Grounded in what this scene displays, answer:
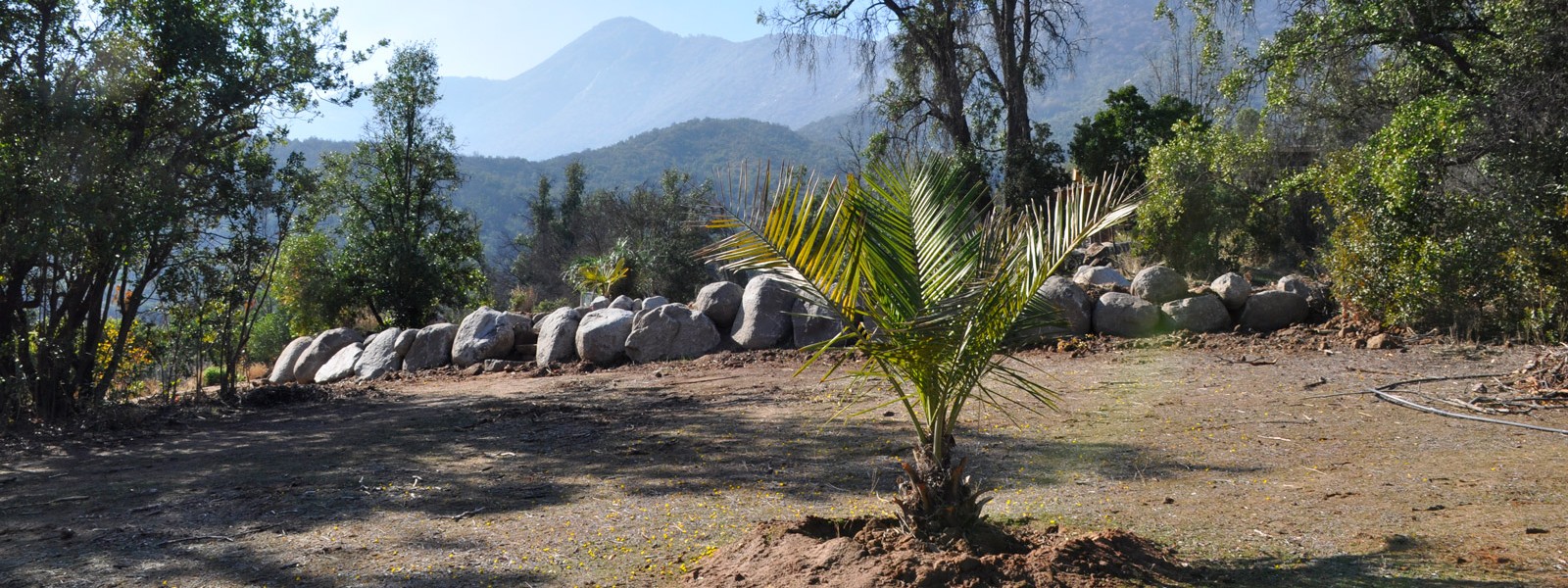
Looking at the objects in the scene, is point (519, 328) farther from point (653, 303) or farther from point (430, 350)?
point (653, 303)

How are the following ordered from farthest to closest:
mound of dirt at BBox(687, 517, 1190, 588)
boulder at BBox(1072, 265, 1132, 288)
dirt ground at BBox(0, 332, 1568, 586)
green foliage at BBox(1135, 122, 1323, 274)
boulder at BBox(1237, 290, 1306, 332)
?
green foliage at BBox(1135, 122, 1323, 274)
boulder at BBox(1072, 265, 1132, 288)
boulder at BBox(1237, 290, 1306, 332)
dirt ground at BBox(0, 332, 1568, 586)
mound of dirt at BBox(687, 517, 1190, 588)

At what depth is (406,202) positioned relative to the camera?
18.0 meters

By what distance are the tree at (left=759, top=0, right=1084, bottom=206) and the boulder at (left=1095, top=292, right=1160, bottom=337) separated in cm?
611

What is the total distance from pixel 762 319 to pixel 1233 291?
5.11 metres

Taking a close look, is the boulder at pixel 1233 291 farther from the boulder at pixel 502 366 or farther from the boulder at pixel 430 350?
the boulder at pixel 430 350

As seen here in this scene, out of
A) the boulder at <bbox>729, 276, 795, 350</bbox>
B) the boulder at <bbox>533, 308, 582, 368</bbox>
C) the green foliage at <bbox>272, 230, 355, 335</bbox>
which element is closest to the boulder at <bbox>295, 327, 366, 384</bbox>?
the green foliage at <bbox>272, 230, 355, 335</bbox>

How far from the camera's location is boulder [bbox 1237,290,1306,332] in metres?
9.48

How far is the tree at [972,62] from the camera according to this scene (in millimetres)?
16453

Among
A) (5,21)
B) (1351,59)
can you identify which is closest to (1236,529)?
(5,21)

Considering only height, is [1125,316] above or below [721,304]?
below

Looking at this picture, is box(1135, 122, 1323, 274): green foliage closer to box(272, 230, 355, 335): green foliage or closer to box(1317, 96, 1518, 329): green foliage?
box(1317, 96, 1518, 329): green foliage

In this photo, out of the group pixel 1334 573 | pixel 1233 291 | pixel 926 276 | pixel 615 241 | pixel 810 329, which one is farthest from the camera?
pixel 615 241

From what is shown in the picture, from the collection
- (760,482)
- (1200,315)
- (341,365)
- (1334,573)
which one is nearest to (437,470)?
(760,482)

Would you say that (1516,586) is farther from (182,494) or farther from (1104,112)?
(1104,112)
